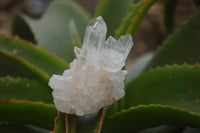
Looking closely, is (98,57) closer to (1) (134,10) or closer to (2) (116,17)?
(1) (134,10)

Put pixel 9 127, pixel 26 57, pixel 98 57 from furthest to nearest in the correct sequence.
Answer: pixel 26 57, pixel 9 127, pixel 98 57

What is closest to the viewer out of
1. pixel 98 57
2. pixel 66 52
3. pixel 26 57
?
pixel 98 57

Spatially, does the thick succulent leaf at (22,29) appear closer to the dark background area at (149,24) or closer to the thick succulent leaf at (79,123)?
the thick succulent leaf at (79,123)

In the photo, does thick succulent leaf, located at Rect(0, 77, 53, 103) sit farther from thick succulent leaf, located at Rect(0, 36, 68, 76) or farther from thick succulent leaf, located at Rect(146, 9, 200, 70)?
thick succulent leaf, located at Rect(146, 9, 200, 70)

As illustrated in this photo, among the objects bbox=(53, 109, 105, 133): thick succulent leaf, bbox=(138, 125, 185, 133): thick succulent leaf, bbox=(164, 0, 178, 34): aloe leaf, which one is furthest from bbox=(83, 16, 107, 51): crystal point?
bbox=(164, 0, 178, 34): aloe leaf

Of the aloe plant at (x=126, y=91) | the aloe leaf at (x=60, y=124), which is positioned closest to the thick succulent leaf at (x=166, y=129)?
the aloe plant at (x=126, y=91)

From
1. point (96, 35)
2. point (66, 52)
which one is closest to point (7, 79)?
point (66, 52)
